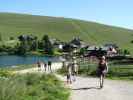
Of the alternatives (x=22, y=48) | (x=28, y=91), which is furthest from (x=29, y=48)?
(x=28, y=91)

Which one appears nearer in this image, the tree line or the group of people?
the group of people

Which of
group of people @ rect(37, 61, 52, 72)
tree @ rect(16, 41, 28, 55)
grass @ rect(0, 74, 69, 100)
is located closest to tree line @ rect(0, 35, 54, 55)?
tree @ rect(16, 41, 28, 55)

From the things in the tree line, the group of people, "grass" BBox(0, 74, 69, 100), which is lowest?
the tree line

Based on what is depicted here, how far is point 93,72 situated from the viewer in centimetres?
Result: 3400

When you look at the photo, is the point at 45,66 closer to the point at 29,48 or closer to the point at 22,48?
the point at 22,48

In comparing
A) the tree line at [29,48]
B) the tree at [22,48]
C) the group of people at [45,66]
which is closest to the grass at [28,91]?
the group of people at [45,66]

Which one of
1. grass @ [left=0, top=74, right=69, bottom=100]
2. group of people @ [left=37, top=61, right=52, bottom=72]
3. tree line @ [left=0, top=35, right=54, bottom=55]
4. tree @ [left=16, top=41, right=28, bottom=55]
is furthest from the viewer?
tree line @ [left=0, top=35, right=54, bottom=55]

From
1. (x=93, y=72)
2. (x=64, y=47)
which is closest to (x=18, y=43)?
(x=64, y=47)

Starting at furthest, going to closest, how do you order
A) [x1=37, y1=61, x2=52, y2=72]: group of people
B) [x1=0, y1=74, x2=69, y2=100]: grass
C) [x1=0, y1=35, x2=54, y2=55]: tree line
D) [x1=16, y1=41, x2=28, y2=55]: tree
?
[x1=0, y1=35, x2=54, y2=55]: tree line < [x1=16, y1=41, x2=28, y2=55]: tree < [x1=37, y1=61, x2=52, y2=72]: group of people < [x1=0, y1=74, x2=69, y2=100]: grass

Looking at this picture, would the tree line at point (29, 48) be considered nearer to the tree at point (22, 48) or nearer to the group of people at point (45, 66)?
the tree at point (22, 48)

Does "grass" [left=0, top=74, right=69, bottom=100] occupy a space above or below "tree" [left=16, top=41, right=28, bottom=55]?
above

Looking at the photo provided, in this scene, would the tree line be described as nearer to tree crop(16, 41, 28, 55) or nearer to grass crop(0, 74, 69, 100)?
tree crop(16, 41, 28, 55)

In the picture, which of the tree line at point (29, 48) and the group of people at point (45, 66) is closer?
the group of people at point (45, 66)

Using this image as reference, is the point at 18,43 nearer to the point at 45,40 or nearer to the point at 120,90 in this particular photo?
the point at 45,40
